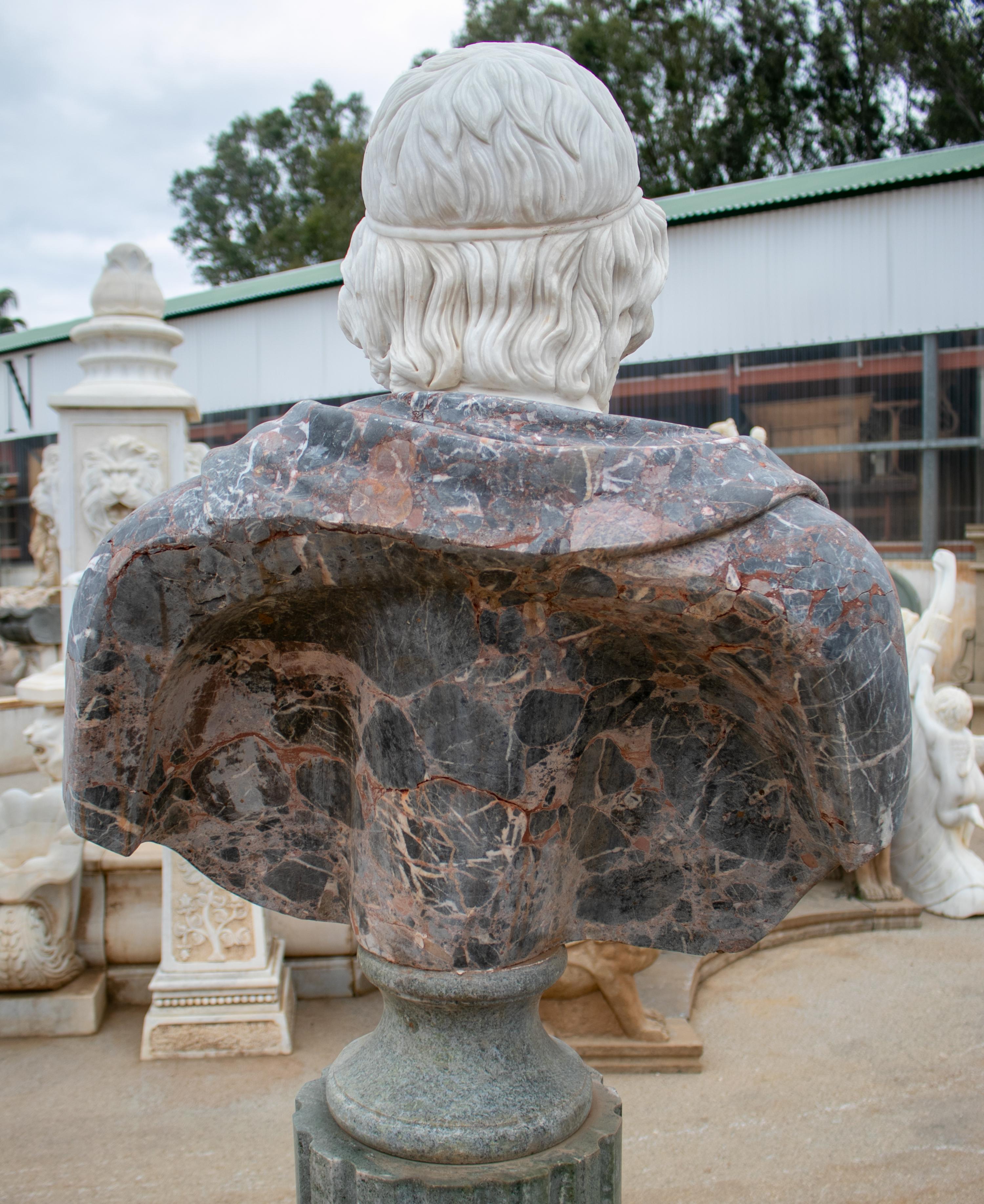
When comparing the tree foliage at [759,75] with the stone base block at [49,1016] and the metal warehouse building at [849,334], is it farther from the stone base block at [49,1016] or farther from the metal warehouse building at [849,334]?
the stone base block at [49,1016]

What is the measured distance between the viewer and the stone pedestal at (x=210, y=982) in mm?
3361

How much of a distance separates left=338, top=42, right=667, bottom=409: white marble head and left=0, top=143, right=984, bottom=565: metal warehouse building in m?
9.12

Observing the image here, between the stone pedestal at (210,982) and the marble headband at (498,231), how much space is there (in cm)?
261

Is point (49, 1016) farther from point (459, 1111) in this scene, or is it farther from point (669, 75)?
point (669, 75)

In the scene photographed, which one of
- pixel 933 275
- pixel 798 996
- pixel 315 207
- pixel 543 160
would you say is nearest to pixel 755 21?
pixel 315 207

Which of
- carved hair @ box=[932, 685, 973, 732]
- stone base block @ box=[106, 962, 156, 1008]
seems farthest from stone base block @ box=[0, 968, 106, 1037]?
carved hair @ box=[932, 685, 973, 732]

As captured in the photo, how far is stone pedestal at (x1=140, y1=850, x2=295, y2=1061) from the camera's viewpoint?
3.36 metres

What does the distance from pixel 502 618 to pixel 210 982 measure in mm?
2654

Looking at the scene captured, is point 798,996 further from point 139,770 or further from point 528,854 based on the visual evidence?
point 139,770

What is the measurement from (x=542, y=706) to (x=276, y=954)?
2634 millimetres

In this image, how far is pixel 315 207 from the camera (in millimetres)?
20078

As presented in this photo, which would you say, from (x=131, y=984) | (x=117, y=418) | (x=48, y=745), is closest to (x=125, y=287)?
(x=117, y=418)

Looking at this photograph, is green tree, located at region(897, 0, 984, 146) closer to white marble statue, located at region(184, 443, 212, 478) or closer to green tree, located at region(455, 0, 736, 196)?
green tree, located at region(455, 0, 736, 196)

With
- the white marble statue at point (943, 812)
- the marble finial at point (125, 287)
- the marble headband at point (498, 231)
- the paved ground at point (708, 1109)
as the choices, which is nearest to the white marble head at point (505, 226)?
the marble headband at point (498, 231)
